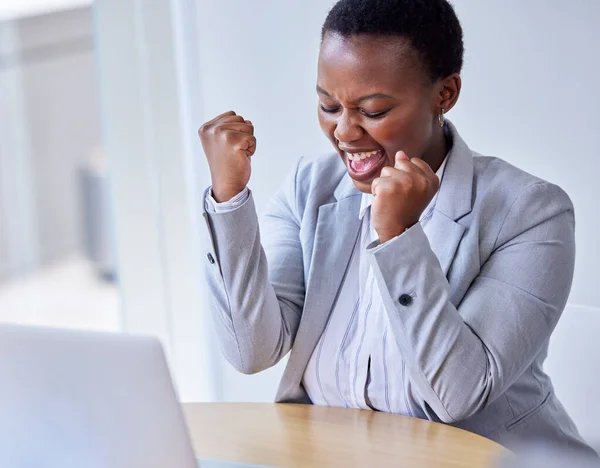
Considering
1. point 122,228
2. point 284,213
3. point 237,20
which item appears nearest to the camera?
point 284,213

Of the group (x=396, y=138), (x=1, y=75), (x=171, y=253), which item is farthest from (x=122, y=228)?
(x=396, y=138)

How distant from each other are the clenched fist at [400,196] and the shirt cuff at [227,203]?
26 centimetres

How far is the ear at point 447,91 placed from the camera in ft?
5.42

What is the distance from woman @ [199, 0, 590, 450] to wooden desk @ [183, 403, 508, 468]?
0.36 feet

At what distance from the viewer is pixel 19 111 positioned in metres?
3.19

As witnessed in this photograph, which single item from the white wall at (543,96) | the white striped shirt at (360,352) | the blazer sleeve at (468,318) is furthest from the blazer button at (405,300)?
the white wall at (543,96)

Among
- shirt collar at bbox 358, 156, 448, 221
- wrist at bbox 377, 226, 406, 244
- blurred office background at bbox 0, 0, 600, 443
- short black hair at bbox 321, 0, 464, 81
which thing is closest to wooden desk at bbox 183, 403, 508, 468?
wrist at bbox 377, 226, 406, 244

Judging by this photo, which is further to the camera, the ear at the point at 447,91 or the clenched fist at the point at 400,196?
the ear at the point at 447,91

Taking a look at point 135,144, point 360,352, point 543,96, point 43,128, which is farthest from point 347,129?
point 43,128

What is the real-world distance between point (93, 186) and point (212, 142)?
69.6 inches

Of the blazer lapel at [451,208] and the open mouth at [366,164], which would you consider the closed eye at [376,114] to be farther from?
the blazer lapel at [451,208]

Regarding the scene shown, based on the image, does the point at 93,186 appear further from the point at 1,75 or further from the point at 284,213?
the point at 284,213

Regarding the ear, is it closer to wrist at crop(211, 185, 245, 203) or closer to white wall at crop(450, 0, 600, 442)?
wrist at crop(211, 185, 245, 203)

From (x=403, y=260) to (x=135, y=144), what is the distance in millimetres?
1898
